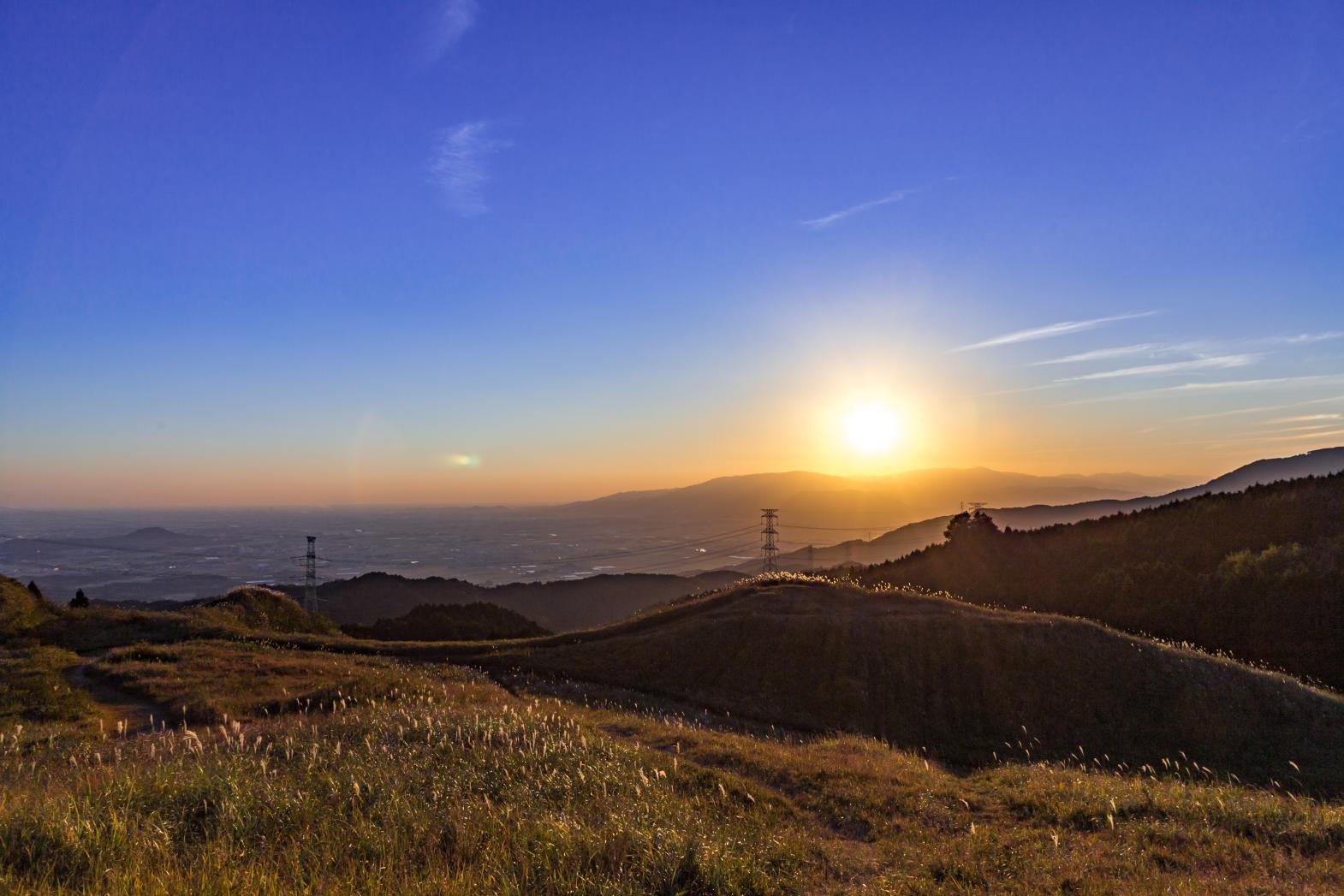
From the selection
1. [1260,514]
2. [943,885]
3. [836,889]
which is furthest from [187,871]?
[1260,514]

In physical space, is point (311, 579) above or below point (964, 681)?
below

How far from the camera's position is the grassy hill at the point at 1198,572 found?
96.1 feet

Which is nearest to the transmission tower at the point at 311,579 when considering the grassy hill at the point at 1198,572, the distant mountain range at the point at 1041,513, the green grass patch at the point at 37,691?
the green grass patch at the point at 37,691

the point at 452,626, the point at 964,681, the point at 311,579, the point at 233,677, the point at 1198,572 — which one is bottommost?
the point at 452,626

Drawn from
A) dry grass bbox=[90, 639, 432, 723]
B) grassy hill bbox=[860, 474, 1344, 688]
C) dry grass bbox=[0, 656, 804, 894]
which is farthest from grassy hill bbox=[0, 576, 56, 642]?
grassy hill bbox=[860, 474, 1344, 688]

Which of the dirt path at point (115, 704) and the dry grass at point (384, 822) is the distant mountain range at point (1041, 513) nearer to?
the dirt path at point (115, 704)

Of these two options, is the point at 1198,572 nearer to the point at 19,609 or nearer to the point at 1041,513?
the point at 19,609

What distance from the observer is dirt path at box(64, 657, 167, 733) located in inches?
600

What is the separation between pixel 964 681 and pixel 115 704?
86.8 ft

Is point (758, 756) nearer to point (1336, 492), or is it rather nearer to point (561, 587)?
point (1336, 492)

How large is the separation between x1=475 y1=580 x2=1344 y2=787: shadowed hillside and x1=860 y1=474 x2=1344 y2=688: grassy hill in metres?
11.3

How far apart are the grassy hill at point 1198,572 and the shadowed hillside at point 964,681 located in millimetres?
11304

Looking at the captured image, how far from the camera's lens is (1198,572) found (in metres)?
36.5

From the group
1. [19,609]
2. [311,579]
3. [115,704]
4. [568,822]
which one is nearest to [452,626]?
[19,609]
